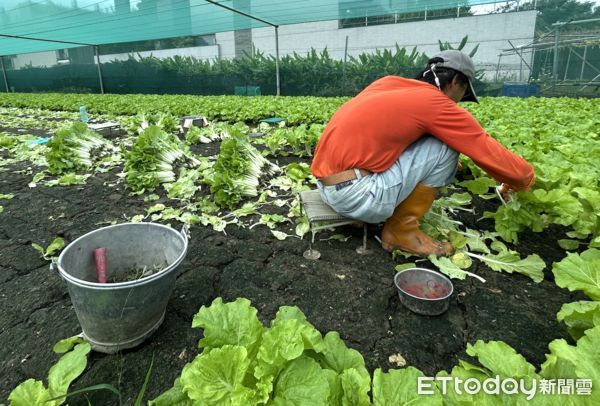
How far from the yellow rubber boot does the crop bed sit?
0.67 feet

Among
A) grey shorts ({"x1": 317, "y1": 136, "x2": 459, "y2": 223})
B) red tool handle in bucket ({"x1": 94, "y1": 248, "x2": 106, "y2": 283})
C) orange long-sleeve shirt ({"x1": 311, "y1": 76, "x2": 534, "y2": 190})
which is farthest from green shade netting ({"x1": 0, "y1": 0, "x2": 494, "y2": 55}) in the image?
red tool handle in bucket ({"x1": 94, "y1": 248, "x2": 106, "y2": 283})

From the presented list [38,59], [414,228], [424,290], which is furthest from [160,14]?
[38,59]

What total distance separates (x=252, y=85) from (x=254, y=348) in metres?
21.5

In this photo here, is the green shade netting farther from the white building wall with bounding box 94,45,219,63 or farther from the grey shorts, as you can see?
the grey shorts

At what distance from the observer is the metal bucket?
70.8 inches

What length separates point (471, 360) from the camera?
190 cm

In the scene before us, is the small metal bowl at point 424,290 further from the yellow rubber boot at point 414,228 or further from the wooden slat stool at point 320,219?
the wooden slat stool at point 320,219

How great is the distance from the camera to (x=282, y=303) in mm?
2371

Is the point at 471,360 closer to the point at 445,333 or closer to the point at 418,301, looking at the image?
the point at 445,333

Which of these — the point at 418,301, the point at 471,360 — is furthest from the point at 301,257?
the point at 471,360

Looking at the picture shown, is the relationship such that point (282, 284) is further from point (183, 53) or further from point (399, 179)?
point (183, 53)

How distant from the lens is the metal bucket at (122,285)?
1.80 m

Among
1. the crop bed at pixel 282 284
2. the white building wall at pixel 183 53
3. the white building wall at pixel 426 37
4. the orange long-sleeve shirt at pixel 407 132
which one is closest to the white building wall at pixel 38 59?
the white building wall at pixel 183 53

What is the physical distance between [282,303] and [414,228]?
1276 mm
